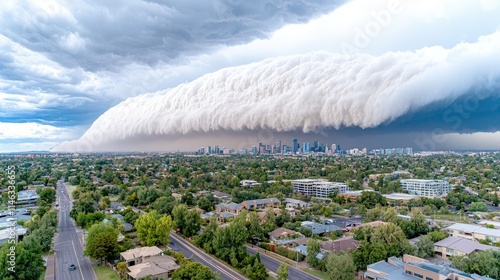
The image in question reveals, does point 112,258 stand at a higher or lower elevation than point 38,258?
lower

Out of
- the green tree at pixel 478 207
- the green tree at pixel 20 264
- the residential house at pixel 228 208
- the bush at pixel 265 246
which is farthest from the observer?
the residential house at pixel 228 208

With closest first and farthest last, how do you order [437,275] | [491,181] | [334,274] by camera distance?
[437,275], [334,274], [491,181]

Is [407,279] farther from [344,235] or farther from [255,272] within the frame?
[344,235]

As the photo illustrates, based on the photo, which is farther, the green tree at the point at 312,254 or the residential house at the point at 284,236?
the residential house at the point at 284,236

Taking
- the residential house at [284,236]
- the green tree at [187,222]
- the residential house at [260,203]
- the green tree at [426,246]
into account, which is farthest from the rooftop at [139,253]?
the residential house at [260,203]

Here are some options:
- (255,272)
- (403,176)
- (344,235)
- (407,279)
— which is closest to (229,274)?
(255,272)

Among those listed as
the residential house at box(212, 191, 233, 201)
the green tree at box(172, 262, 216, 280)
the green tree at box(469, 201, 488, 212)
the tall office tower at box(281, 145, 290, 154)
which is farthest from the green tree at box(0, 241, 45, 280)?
the tall office tower at box(281, 145, 290, 154)

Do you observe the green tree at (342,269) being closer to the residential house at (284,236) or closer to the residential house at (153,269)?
the residential house at (284,236)

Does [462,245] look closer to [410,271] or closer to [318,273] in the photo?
[410,271]
